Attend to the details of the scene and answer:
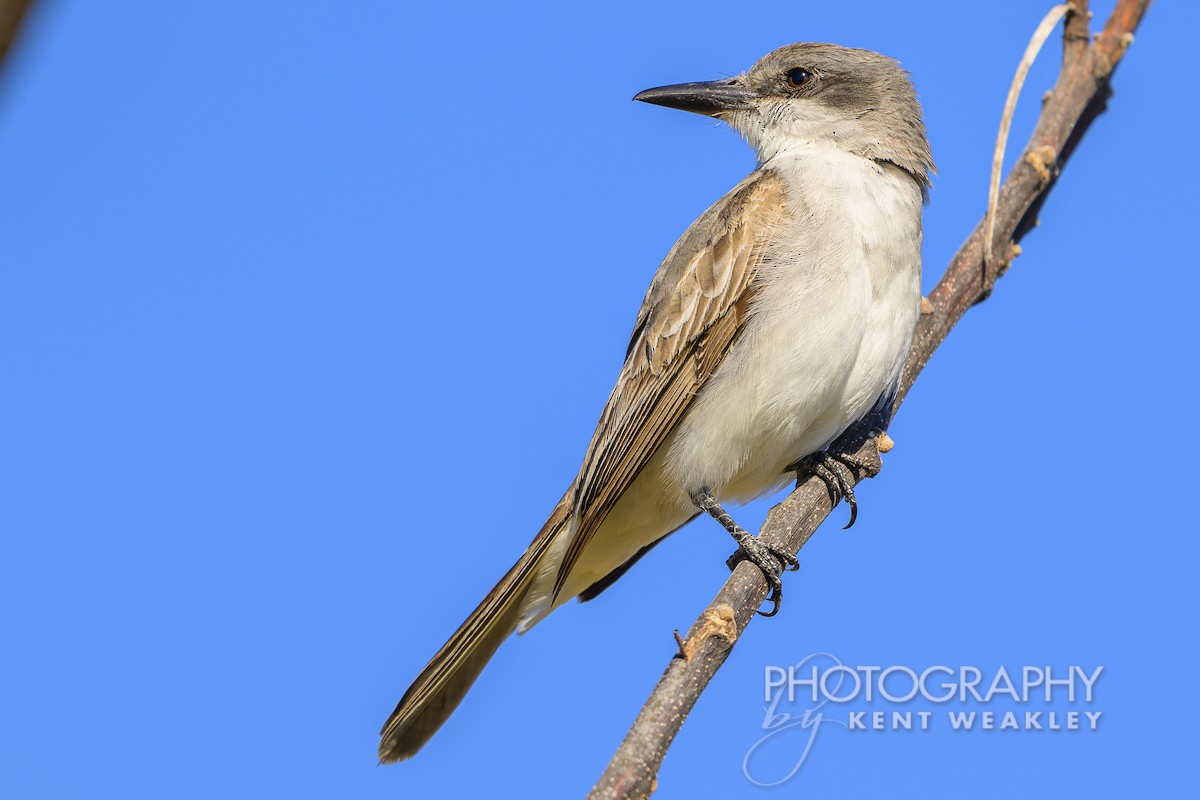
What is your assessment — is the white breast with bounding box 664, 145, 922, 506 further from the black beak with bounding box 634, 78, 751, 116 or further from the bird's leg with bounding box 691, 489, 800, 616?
the black beak with bounding box 634, 78, 751, 116

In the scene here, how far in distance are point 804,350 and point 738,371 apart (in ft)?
1.14

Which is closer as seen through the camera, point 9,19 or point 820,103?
point 9,19

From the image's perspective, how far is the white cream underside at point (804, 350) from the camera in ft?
18.6

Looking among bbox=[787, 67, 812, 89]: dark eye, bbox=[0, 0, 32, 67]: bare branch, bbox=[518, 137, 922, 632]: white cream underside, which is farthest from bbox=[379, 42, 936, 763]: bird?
bbox=[0, 0, 32, 67]: bare branch

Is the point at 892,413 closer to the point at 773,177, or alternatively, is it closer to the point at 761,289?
the point at 761,289

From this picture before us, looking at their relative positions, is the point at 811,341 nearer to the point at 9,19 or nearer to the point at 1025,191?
the point at 1025,191

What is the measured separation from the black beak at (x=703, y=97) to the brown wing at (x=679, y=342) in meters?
0.92

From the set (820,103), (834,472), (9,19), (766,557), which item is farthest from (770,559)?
(9,19)

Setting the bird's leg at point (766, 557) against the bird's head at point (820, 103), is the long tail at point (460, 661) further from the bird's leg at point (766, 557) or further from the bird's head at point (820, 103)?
the bird's head at point (820, 103)

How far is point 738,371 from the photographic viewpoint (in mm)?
5828

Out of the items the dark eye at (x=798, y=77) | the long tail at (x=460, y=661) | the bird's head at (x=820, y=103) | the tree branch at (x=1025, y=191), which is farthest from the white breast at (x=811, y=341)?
the dark eye at (x=798, y=77)

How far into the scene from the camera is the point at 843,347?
18.4ft

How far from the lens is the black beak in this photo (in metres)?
7.04

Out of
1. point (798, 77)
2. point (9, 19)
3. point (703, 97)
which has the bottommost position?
point (9, 19)
